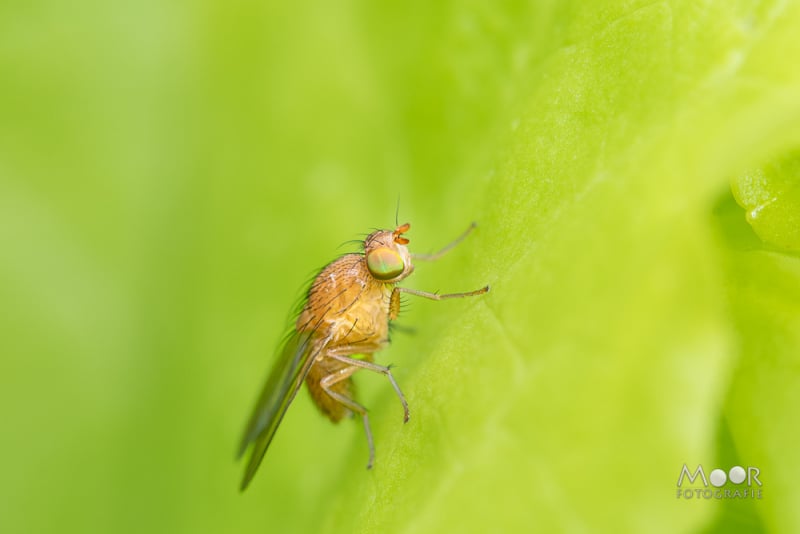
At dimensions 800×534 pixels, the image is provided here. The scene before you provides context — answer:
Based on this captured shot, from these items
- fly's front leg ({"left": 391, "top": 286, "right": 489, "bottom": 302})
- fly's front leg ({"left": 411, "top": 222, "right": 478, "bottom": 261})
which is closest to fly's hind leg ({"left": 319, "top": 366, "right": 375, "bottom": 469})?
fly's front leg ({"left": 391, "top": 286, "right": 489, "bottom": 302})

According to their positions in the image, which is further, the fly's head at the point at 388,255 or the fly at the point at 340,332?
the fly's head at the point at 388,255

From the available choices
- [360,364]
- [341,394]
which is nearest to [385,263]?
[360,364]

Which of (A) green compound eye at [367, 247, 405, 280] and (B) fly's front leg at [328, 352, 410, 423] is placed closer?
(B) fly's front leg at [328, 352, 410, 423]

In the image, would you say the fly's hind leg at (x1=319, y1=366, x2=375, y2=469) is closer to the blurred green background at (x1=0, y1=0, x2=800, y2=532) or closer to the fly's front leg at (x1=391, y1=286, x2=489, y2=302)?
the blurred green background at (x1=0, y1=0, x2=800, y2=532)

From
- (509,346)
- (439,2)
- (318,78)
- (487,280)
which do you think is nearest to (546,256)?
(509,346)

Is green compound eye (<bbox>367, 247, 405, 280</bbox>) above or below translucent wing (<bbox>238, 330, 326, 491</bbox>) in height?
above

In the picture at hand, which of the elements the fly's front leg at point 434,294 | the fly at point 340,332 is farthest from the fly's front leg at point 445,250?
the fly's front leg at point 434,294

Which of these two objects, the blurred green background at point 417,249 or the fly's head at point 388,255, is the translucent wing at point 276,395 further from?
the fly's head at point 388,255

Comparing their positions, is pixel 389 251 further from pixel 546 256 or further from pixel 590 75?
pixel 546 256
